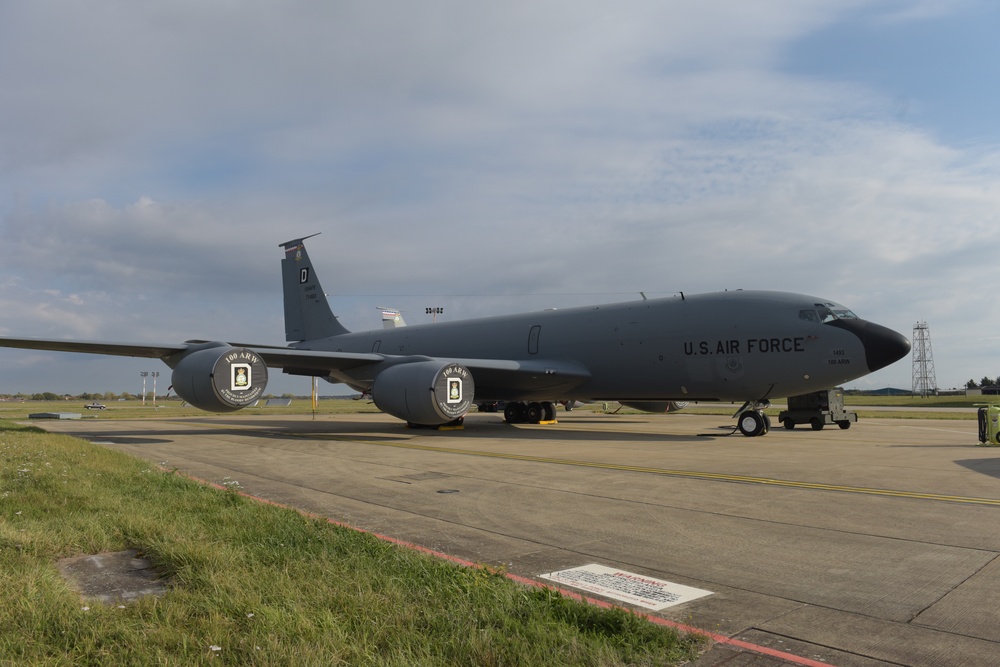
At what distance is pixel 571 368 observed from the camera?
66.2 ft

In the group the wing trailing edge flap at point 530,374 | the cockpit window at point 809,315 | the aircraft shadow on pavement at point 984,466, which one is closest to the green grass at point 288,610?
the aircraft shadow on pavement at point 984,466

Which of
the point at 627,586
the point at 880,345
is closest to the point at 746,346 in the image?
the point at 880,345

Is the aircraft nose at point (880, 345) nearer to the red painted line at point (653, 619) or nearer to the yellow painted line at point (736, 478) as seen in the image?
the yellow painted line at point (736, 478)

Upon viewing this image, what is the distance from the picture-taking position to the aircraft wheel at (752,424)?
59.6 ft

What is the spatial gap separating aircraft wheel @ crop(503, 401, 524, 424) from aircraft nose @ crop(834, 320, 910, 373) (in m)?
12.8

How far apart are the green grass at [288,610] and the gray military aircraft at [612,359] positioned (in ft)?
35.5

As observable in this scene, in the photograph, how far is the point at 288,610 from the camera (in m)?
3.71

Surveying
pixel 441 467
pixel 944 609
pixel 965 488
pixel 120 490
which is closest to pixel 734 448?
pixel 965 488

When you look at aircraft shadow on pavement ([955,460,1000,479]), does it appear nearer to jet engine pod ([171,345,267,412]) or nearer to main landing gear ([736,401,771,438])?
main landing gear ([736,401,771,438])

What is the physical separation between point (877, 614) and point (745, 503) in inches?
150

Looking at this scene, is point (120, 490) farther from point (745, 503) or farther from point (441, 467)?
point (745, 503)

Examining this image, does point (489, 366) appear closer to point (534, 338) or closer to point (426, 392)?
point (534, 338)

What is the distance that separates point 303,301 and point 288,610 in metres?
26.7

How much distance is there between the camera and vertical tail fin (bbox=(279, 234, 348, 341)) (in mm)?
28922
